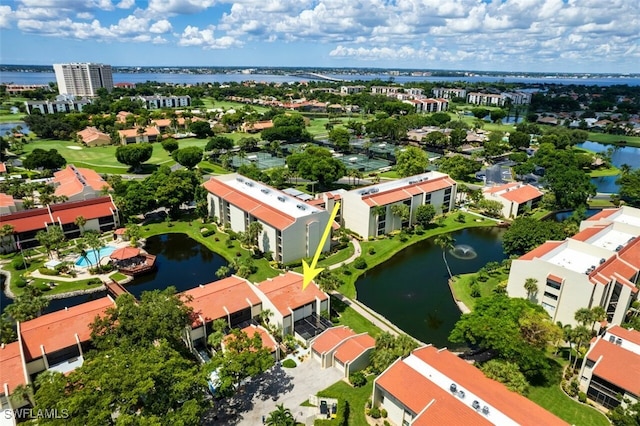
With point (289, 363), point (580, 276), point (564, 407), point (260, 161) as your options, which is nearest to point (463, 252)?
point (580, 276)

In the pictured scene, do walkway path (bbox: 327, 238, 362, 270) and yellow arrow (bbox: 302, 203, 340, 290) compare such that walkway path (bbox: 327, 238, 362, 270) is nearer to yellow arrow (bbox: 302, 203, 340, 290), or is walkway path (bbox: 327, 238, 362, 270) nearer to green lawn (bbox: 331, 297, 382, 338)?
yellow arrow (bbox: 302, 203, 340, 290)

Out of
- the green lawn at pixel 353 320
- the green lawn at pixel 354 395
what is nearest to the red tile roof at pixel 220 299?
the green lawn at pixel 353 320

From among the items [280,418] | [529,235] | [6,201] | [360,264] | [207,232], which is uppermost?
[529,235]

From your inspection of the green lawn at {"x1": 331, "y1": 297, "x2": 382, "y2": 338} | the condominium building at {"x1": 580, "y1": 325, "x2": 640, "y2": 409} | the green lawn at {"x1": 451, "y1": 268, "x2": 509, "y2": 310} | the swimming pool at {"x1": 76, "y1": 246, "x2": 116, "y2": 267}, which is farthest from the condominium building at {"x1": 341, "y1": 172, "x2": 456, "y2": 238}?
the swimming pool at {"x1": 76, "y1": 246, "x2": 116, "y2": 267}

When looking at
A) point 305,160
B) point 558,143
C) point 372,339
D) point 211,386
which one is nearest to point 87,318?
point 211,386

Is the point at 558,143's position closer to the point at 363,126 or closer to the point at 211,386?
the point at 363,126

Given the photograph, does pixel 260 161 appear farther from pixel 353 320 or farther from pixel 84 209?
pixel 353 320
